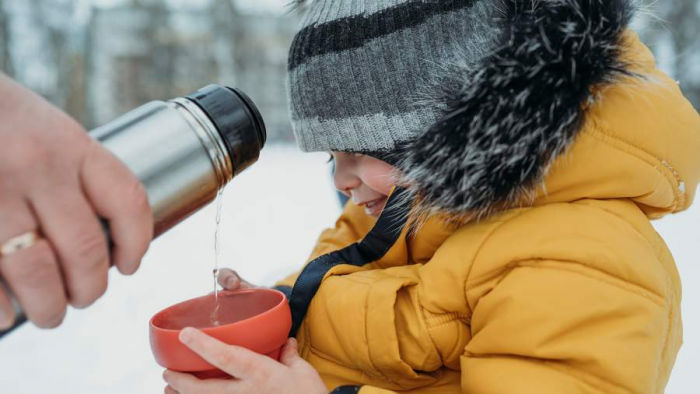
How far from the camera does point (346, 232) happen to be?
1.09 metres

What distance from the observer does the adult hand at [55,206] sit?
424mm

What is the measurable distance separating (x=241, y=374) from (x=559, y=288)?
1.22 feet

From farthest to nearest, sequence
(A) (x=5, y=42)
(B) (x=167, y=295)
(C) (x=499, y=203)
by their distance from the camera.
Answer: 1. (A) (x=5, y=42)
2. (B) (x=167, y=295)
3. (C) (x=499, y=203)

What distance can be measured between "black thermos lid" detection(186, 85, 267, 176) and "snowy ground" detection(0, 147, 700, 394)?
2.86 ft

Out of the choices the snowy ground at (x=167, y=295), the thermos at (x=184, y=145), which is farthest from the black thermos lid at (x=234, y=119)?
the snowy ground at (x=167, y=295)

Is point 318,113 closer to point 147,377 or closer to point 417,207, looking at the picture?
point 417,207

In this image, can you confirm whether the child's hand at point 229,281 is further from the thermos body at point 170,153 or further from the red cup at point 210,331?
the thermos body at point 170,153

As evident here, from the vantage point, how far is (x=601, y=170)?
25.8 inches

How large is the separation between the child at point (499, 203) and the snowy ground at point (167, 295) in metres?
0.73

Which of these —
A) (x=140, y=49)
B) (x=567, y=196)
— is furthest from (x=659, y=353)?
(x=140, y=49)

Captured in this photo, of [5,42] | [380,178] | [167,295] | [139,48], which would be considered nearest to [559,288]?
[380,178]

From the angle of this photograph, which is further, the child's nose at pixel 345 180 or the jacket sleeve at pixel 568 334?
the child's nose at pixel 345 180

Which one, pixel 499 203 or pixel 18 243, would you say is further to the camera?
pixel 499 203

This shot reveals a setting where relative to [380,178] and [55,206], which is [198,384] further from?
[380,178]
